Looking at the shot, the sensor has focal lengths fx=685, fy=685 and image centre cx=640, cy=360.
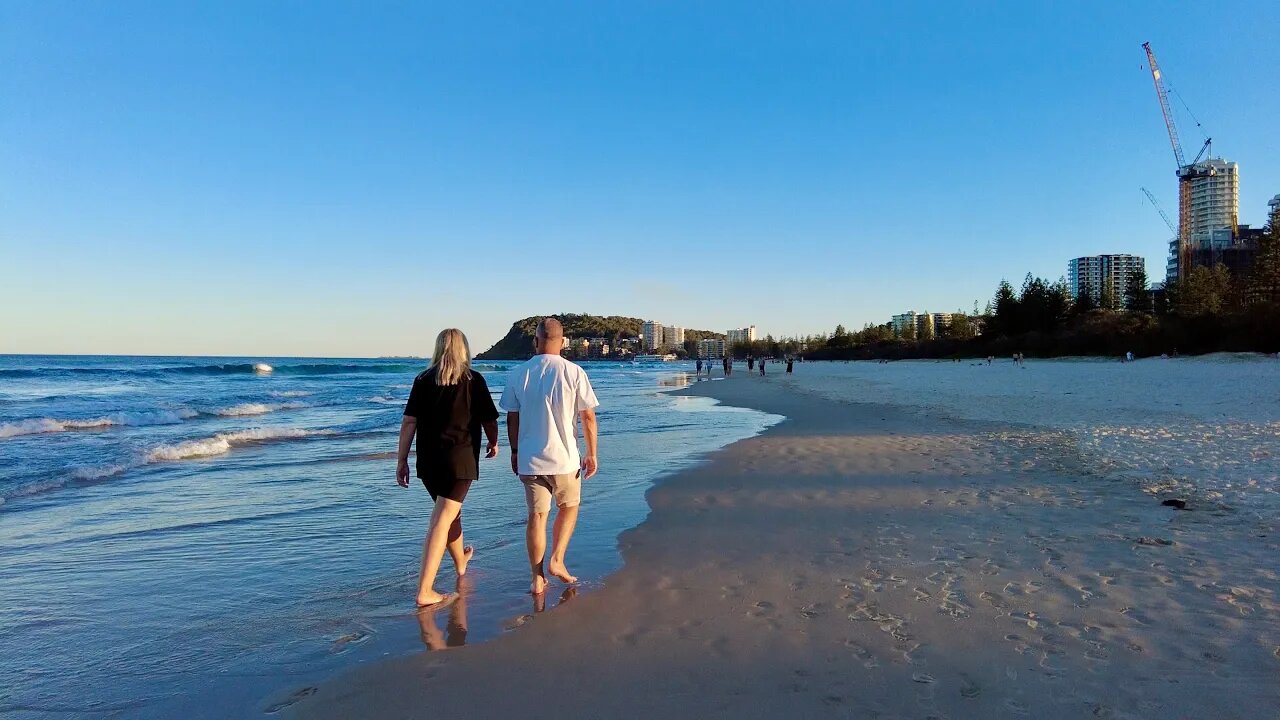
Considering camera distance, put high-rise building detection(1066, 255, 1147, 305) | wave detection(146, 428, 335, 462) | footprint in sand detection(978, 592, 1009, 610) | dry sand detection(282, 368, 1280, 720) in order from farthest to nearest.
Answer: high-rise building detection(1066, 255, 1147, 305) < wave detection(146, 428, 335, 462) < footprint in sand detection(978, 592, 1009, 610) < dry sand detection(282, 368, 1280, 720)

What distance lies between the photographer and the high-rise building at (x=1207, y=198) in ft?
503

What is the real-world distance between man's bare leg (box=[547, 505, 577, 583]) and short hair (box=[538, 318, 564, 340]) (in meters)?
1.20

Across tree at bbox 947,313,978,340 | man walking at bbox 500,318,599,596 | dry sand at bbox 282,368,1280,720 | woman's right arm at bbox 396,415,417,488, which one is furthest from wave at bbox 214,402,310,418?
tree at bbox 947,313,978,340

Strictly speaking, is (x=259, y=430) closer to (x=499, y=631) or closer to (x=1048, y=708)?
(x=499, y=631)

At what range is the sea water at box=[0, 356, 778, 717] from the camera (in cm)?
347

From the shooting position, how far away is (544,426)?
453 centimetres

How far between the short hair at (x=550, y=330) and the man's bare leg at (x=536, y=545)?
1.18 m

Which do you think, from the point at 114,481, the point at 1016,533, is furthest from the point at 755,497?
the point at 114,481

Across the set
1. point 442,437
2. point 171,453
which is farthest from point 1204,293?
point 442,437

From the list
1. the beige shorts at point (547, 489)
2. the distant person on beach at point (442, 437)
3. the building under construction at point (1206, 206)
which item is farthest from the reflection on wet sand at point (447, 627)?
the building under construction at point (1206, 206)

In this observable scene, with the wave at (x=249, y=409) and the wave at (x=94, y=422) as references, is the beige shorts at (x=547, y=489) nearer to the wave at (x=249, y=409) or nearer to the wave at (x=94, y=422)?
the wave at (x=94, y=422)

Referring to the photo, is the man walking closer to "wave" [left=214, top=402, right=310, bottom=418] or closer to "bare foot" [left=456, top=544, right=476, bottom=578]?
"bare foot" [left=456, top=544, right=476, bottom=578]

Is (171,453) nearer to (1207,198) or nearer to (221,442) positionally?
(221,442)

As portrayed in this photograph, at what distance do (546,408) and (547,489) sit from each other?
1.85 feet
